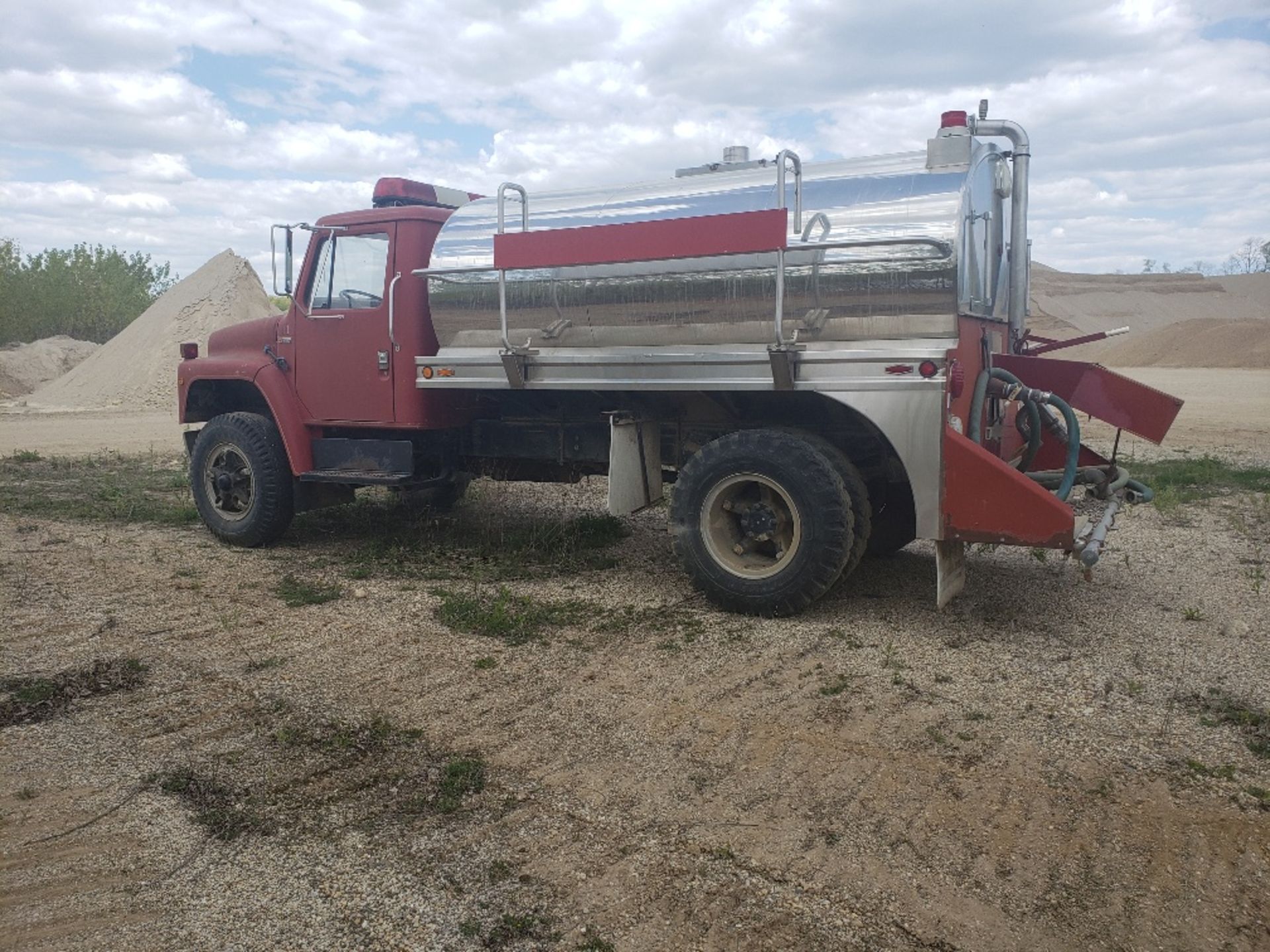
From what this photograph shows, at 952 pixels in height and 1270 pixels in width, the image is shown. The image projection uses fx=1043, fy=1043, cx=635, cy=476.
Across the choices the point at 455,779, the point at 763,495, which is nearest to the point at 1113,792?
the point at 455,779

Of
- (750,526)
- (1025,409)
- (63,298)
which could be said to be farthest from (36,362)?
(1025,409)

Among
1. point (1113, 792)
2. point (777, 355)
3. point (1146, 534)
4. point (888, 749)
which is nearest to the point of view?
point (1113, 792)

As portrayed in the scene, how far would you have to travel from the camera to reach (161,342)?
2902cm

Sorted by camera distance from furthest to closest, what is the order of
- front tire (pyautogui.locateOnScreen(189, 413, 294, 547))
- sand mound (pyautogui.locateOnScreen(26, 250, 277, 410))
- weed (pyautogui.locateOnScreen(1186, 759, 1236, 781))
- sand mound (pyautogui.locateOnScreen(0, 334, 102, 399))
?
sand mound (pyautogui.locateOnScreen(0, 334, 102, 399)) < sand mound (pyautogui.locateOnScreen(26, 250, 277, 410)) < front tire (pyautogui.locateOnScreen(189, 413, 294, 547)) < weed (pyautogui.locateOnScreen(1186, 759, 1236, 781))

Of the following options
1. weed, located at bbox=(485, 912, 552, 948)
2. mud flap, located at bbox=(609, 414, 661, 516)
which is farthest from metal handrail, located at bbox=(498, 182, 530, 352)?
weed, located at bbox=(485, 912, 552, 948)

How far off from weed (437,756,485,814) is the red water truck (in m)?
2.45

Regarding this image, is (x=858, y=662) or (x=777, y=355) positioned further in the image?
(x=777, y=355)

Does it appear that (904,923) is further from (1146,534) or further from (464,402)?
(1146,534)

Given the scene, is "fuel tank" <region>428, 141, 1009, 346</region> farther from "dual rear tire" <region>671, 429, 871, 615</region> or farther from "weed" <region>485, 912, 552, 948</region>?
"weed" <region>485, 912, 552, 948</region>

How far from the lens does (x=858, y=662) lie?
529 cm

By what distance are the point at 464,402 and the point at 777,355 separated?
Answer: 9.37 ft

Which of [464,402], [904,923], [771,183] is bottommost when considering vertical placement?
[904,923]

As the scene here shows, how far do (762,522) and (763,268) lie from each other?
1475 mm

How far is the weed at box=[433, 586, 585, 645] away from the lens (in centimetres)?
583
